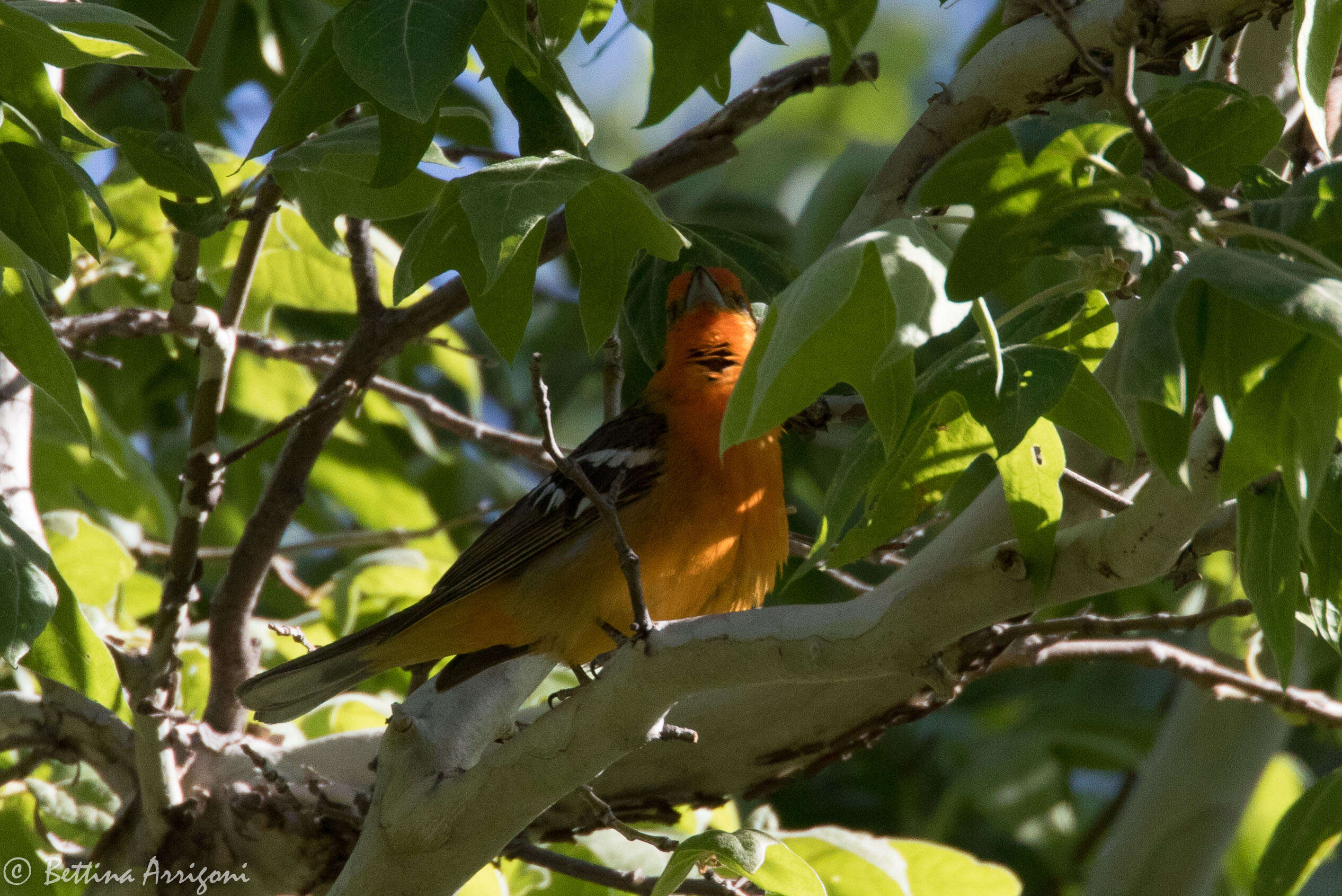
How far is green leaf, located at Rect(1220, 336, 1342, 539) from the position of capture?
134 cm

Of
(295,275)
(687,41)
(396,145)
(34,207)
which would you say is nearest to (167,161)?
(34,207)

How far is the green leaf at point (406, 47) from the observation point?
171cm

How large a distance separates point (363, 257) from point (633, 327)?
93 cm

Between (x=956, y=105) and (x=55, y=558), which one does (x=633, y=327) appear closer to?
(x=956, y=105)

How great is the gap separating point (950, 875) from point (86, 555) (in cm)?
281

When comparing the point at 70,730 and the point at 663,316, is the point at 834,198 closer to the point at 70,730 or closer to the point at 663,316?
the point at 663,316

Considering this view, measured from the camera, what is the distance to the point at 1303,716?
147 inches

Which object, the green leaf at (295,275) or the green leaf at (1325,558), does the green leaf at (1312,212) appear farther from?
the green leaf at (295,275)

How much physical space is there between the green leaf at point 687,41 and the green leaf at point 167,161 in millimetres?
797

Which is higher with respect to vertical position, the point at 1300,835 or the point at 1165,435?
the point at 1165,435

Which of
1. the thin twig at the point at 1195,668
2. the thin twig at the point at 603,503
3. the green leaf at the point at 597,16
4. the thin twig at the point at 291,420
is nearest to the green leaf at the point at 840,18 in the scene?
the green leaf at the point at 597,16

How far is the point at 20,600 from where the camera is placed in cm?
196

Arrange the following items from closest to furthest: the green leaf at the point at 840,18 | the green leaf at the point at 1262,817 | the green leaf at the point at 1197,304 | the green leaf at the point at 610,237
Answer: the green leaf at the point at 1197,304 < the green leaf at the point at 840,18 < the green leaf at the point at 610,237 < the green leaf at the point at 1262,817

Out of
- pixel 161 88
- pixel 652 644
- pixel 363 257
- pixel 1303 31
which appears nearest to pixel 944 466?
pixel 652 644
